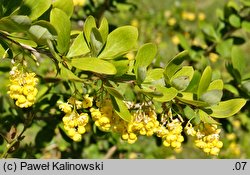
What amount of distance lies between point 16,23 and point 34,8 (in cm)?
14

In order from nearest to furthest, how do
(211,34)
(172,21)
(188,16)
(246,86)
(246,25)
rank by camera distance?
(246,86)
(246,25)
(211,34)
(172,21)
(188,16)

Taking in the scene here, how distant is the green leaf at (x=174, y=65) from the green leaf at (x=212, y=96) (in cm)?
9

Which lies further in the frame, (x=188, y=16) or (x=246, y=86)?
(x=188, y=16)

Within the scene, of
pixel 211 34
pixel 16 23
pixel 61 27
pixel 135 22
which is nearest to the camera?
pixel 16 23

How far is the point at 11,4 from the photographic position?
1.06 meters

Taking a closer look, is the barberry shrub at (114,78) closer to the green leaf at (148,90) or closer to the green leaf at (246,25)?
the green leaf at (148,90)

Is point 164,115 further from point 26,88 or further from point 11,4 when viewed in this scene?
point 11,4

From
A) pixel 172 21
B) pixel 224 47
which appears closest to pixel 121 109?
pixel 224 47

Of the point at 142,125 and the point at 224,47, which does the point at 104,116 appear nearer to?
the point at 142,125

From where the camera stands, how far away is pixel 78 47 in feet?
3.49

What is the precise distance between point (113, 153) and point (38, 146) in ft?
2.27

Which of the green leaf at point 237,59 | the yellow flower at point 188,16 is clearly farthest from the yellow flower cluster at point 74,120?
the yellow flower at point 188,16

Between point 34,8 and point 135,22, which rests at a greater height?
point 34,8
